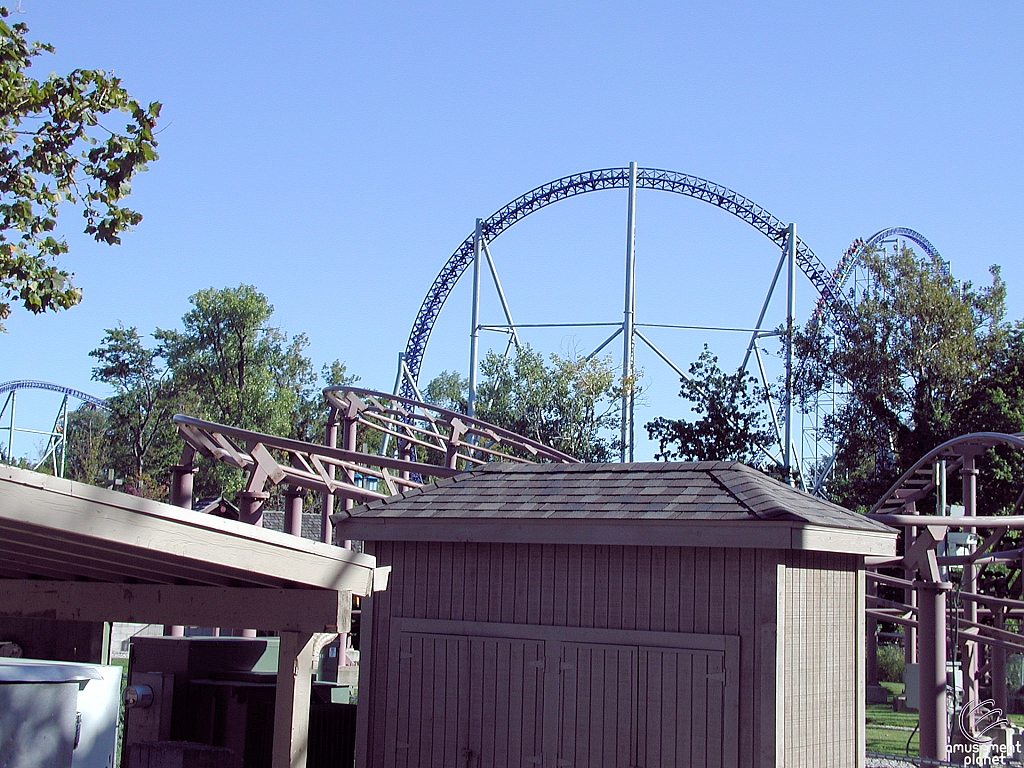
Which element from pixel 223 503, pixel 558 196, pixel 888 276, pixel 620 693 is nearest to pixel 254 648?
pixel 620 693

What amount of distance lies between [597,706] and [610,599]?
744 mm

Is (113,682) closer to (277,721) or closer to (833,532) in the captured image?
(277,721)

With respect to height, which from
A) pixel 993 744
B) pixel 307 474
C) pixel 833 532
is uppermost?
pixel 307 474

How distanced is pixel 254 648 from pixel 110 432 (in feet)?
172

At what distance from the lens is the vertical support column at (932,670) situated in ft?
39.1

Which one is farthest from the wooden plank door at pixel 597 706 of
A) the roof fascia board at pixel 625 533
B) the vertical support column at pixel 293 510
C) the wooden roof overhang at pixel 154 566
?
the vertical support column at pixel 293 510

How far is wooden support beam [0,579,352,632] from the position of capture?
6168 millimetres

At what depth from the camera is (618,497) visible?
8805 mm

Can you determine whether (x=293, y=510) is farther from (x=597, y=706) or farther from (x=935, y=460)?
(x=935, y=460)

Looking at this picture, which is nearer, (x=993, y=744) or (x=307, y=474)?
(x=993, y=744)

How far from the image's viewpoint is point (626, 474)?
9312 mm

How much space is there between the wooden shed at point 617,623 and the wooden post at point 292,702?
2.59 meters

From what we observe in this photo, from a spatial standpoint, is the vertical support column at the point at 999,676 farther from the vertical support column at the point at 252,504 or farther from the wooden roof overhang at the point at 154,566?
the wooden roof overhang at the point at 154,566

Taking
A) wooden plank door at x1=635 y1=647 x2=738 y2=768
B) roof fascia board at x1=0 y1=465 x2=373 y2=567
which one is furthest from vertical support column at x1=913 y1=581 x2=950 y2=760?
roof fascia board at x1=0 y1=465 x2=373 y2=567
